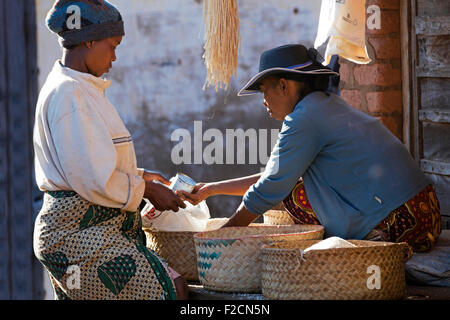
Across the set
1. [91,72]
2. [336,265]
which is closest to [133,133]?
[91,72]

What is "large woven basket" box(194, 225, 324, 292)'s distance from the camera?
344 cm

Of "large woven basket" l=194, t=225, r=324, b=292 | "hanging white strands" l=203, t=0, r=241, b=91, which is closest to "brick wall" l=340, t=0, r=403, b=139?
"hanging white strands" l=203, t=0, r=241, b=91

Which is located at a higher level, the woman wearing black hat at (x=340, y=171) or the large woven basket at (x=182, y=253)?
the woman wearing black hat at (x=340, y=171)

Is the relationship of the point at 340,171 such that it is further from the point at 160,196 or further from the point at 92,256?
the point at 92,256

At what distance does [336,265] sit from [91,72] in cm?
141

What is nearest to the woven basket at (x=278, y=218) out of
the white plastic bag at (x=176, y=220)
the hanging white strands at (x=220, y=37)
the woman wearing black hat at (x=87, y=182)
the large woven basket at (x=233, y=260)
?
the white plastic bag at (x=176, y=220)

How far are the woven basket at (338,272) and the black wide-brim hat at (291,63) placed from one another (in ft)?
3.18

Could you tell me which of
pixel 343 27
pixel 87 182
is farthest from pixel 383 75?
pixel 87 182

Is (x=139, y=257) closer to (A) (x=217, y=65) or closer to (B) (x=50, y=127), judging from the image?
(B) (x=50, y=127)

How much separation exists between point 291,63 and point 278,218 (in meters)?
0.94

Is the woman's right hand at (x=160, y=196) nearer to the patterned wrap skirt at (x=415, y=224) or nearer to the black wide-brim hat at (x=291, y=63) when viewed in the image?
the black wide-brim hat at (x=291, y=63)

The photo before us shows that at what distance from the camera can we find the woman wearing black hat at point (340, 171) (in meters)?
3.60

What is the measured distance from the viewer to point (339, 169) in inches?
144

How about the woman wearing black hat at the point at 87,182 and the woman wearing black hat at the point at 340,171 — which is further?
the woman wearing black hat at the point at 340,171
